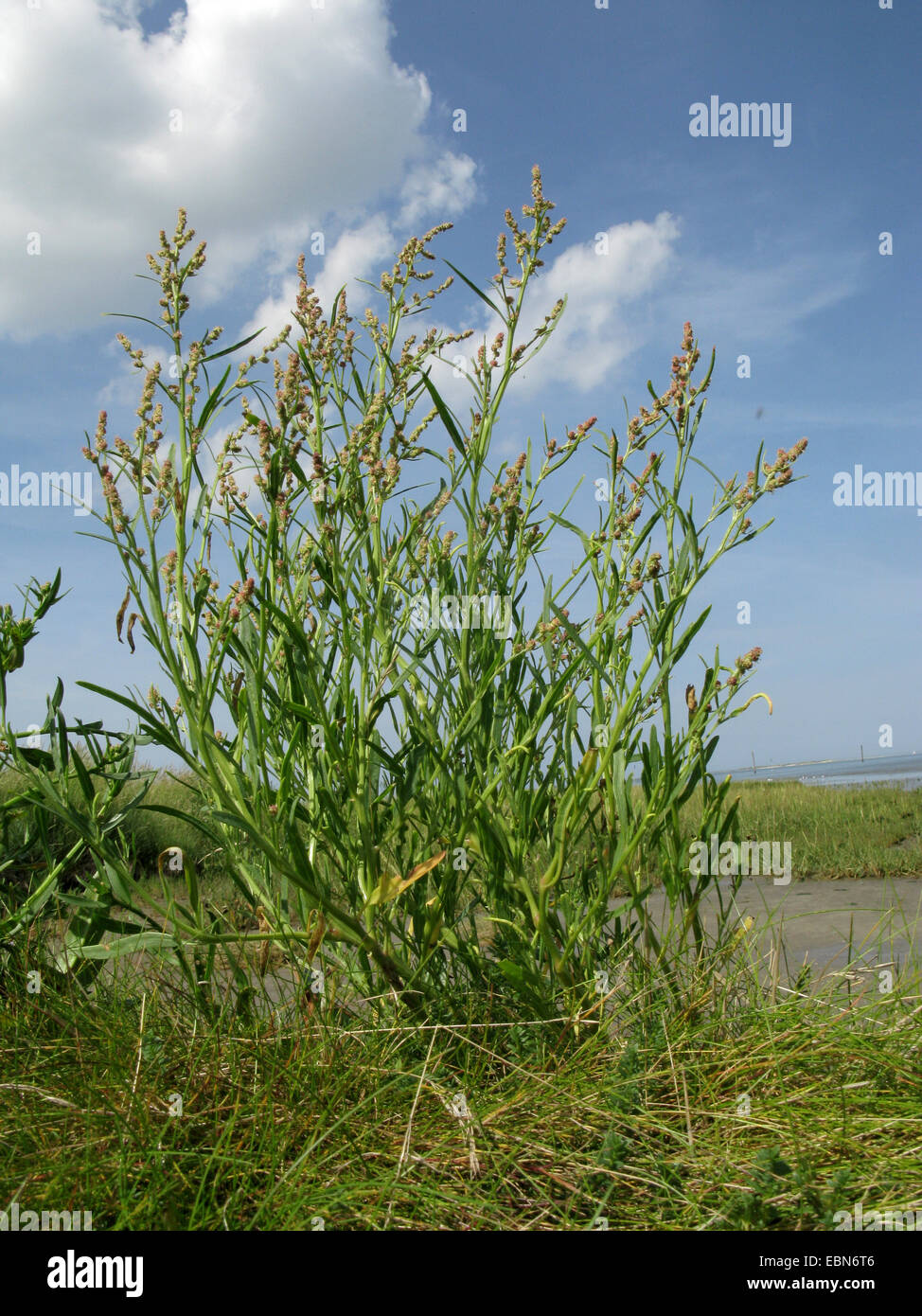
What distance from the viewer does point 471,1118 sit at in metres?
Result: 1.56

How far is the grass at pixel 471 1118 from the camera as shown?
1436 millimetres

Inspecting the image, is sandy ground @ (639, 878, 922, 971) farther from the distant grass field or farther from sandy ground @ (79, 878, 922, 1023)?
the distant grass field

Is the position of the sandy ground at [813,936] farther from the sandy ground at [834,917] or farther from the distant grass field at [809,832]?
the distant grass field at [809,832]

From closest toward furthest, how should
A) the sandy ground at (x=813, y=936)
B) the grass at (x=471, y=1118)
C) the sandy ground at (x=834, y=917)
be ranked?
the grass at (x=471, y=1118), the sandy ground at (x=813, y=936), the sandy ground at (x=834, y=917)

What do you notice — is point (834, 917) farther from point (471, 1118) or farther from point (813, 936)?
point (471, 1118)

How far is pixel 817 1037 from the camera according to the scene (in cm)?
194

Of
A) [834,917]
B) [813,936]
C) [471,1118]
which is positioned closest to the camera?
[471,1118]

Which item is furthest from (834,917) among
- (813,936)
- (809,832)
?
(809,832)

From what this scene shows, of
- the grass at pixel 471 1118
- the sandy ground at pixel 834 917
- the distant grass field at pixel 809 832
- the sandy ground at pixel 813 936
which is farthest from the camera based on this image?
the distant grass field at pixel 809 832

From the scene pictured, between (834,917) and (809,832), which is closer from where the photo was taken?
(834,917)

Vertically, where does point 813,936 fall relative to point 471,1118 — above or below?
below

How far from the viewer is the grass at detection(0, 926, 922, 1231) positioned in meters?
1.44

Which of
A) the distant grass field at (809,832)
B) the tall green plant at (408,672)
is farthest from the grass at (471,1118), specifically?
the distant grass field at (809,832)
